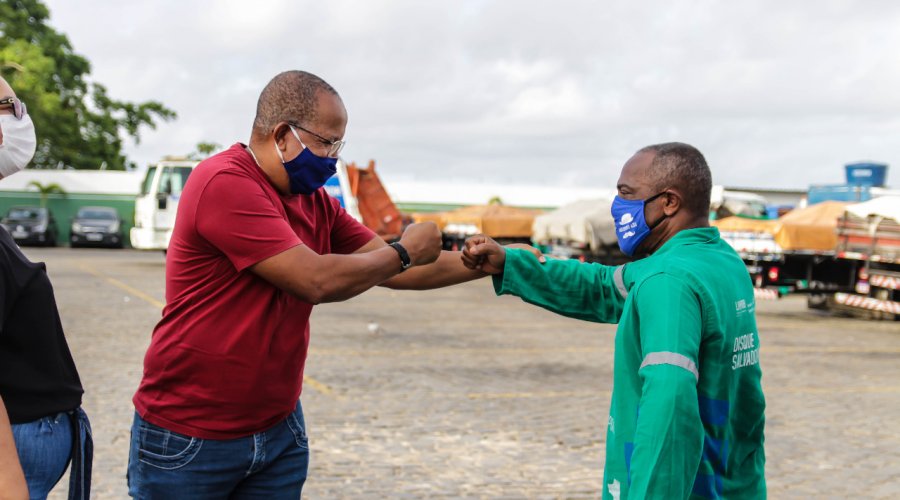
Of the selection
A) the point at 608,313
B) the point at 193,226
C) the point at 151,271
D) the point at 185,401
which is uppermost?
the point at 193,226

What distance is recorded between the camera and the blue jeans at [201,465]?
2721 mm

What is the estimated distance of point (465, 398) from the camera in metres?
8.50

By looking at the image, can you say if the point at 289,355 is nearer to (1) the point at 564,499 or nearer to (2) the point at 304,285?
(2) the point at 304,285

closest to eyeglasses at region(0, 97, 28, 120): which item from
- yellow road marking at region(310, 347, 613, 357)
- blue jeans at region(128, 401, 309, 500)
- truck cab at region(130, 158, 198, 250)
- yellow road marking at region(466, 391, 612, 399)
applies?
blue jeans at region(128, 401, 309, 500)

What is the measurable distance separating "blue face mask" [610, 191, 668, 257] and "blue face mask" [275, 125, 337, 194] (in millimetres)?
901

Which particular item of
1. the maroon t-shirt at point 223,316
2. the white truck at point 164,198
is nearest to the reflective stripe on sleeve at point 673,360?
the maroon t-shirt at point 223,316

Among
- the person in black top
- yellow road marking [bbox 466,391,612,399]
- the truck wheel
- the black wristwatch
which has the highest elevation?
the black wristwatch

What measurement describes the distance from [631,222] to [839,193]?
32.8m

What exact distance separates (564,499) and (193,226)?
3653mm

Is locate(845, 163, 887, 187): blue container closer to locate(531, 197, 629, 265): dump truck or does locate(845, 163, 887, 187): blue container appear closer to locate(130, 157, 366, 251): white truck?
locate(531, 197, 629, 265): dump truck

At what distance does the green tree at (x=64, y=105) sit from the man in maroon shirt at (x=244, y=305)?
4319cm

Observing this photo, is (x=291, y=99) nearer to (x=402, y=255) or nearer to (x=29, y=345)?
(x=402, y=255)

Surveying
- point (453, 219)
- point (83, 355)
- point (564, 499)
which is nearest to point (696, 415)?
point (564, 499)

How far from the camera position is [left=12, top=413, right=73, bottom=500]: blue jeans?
94.6 inches
